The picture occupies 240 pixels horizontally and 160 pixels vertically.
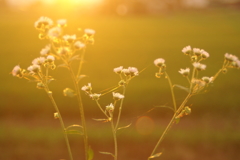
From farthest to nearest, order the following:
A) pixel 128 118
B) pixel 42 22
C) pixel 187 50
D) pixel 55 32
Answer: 1. pixel 128 118
2. pixel 187 50
3. pixel 42 22
4. pixel 55 32

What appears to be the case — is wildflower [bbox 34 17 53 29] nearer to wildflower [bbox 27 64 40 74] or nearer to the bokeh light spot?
wildflower [bbox 27 64 40 74]

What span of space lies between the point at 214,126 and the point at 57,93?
103 inches

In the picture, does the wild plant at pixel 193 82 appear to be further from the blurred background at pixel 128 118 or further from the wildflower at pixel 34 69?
the blurred background at pixel 128 118

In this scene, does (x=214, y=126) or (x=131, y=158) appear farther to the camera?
(x=214, y=126)

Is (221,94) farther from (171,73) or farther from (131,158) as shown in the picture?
(131,158)

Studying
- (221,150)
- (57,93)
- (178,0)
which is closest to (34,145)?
(57,93)

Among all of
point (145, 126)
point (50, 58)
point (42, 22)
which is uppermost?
point (145, 126)

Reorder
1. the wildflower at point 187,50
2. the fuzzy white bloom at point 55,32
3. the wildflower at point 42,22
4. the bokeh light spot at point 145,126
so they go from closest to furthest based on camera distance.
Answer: the fuzzy white bloom at point 55,32 < the wildflower at point 42,22 < the wildflower at point 187,50 < the bokeh light spot at point 145,126

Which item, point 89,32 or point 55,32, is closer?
point 55,32

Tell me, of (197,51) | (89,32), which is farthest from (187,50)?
(89,32)

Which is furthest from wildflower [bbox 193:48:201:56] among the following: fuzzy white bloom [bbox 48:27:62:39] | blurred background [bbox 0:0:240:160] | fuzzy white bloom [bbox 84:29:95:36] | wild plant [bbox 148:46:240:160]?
blurred background [bbox 0:0:240:160]

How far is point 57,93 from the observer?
199 inches

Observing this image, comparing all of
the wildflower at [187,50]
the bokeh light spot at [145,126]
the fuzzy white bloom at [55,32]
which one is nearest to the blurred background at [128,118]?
the bokeh light spot at [145,126]

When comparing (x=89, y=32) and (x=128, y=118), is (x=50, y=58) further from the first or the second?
(x=128, y=118)
